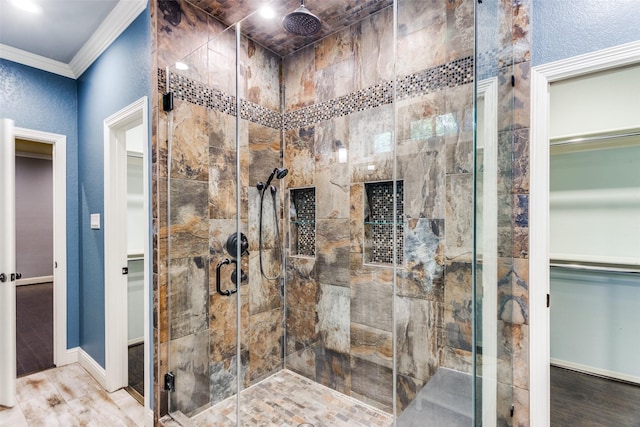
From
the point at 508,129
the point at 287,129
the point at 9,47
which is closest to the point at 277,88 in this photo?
the point at 287,129

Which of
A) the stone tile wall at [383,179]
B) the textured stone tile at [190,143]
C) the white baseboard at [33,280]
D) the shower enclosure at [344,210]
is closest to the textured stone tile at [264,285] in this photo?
the shower enclosure at [344,210]

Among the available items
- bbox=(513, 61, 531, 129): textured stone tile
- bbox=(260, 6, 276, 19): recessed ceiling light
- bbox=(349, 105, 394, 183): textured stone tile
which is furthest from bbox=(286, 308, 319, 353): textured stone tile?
bbox=(260, 6, 276, 19): recessed ceiling light

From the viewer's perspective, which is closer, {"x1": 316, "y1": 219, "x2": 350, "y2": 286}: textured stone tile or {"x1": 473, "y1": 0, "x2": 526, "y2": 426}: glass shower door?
{"x1": 473, "y1": 0, "x2": 526, "y2": 426}: glass shower door

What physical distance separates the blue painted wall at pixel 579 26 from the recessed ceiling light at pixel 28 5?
3072 mm

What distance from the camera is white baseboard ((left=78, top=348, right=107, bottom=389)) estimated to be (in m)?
2.44

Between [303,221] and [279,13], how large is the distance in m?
1.57

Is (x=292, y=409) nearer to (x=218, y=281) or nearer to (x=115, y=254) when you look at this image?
(x=218, y=281)

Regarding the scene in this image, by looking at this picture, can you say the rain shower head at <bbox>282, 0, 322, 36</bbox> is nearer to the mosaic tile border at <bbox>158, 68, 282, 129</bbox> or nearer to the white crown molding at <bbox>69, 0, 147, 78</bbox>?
the mosaic tile border at <bbox>158, 68, 282, 129</bbox>

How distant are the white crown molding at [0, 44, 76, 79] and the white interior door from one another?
76 cm

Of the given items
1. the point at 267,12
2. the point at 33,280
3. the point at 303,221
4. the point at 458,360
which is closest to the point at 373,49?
the point at 267,12

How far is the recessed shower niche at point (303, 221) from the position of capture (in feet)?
8.35

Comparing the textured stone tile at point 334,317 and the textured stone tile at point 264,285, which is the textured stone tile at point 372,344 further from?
the textured stone tile at point 264,285

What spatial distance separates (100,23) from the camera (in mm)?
2289

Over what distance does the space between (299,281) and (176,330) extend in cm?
98
